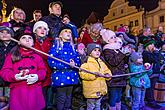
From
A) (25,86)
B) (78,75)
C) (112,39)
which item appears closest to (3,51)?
(25,86)

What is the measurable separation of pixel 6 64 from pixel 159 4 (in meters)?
22.4

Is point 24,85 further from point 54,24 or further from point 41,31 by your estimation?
point 54,24

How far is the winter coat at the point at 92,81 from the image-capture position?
17.1 feet

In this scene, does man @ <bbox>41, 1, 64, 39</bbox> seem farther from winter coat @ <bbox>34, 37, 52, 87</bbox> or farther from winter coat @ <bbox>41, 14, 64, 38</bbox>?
winter coat @ <bbox>34, 37, 52, 87</bbox>

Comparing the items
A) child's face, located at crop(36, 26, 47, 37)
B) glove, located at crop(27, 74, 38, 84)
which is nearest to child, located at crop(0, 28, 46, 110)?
glove, located at crop(27, 74, 38, 84)

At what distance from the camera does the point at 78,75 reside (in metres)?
5.21

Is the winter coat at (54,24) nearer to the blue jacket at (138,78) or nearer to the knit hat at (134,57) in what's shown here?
the knit hat at (134,57)

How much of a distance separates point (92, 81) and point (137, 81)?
145cm

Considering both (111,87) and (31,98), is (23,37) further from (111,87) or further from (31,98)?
(111,87)

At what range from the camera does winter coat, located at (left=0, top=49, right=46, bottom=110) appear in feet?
14.4

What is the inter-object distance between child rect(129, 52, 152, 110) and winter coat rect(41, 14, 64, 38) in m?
1.73

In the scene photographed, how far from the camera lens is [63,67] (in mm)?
4957

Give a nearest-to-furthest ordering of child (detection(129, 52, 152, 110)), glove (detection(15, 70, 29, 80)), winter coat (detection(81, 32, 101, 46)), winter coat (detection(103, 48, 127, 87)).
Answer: glove (detection(15, 70, 29, 80)), winter coat (detection(103, 48, 127, 87)), child (detection(129, 52, 152, 110)), winter coat (detection(81, 32, 101, 46))

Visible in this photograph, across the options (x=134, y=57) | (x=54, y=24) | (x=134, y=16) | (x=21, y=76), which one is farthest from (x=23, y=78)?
(x=134, y=16)
